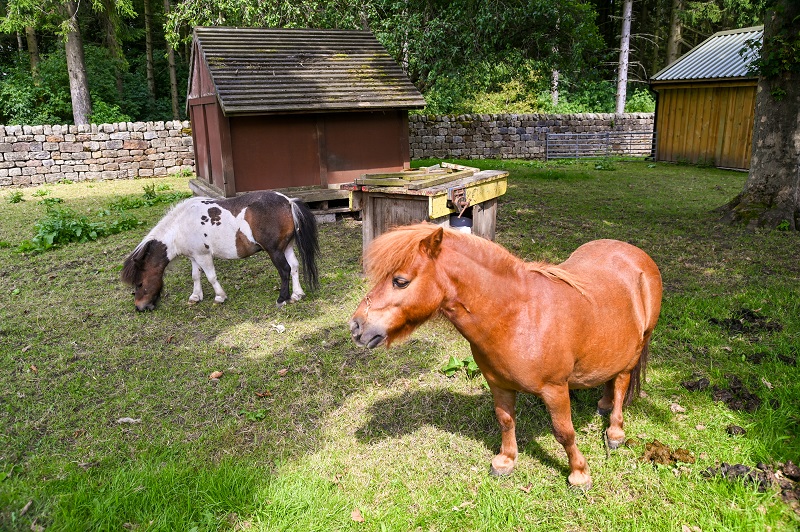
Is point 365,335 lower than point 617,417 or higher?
higher

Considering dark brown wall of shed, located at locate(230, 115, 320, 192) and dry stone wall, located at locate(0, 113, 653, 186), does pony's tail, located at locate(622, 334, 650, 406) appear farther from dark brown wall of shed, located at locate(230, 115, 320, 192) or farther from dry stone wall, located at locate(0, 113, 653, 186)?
dry stone wall, located at locate(0, 113, 653, 186)

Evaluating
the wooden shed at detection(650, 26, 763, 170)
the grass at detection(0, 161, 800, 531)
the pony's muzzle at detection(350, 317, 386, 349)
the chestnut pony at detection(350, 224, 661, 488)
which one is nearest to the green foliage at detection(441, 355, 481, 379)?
the grass at detection(0, 161, 800, 531)

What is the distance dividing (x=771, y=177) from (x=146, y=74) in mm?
27583

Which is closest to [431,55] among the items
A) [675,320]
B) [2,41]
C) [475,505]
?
[675,320]

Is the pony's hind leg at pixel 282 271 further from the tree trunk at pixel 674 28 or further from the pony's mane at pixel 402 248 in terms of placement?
the tree trunk at pixel 674 28

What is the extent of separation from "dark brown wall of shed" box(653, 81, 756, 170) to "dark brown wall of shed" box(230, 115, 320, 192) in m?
13.2

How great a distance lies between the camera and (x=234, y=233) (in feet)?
21.9

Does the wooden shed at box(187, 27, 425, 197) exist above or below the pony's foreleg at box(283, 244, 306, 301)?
above

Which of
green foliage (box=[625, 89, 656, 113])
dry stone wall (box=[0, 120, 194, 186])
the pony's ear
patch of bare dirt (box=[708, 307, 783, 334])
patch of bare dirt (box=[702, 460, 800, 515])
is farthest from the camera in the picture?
green foliage (box=[625, 89, 656, 113])

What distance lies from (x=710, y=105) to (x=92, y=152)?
19.5 metres

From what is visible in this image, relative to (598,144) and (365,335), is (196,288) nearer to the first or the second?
(365,335)

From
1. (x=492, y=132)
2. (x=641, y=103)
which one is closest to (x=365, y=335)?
(x=492, y=132)

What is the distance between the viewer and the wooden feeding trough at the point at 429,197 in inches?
264

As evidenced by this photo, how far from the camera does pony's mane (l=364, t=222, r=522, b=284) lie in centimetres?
271
